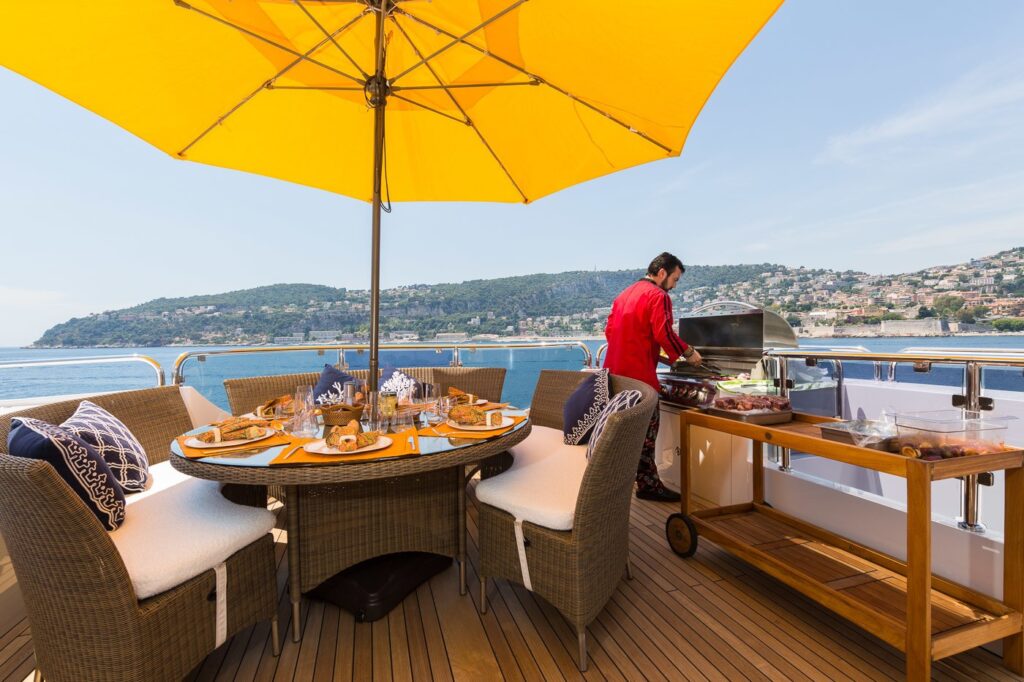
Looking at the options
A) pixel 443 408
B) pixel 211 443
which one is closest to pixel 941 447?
pixel 443 408

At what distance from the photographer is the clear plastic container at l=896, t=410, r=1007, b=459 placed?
1.57 metres

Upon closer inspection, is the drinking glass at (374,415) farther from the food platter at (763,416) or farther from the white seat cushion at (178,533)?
the food platter at (763,416)

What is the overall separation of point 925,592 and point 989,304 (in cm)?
879

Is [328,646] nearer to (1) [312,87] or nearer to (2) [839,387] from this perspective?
(1) [312,87]

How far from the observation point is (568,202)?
33.0m

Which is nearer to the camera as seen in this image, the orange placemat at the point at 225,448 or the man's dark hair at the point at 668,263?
the orange placemat at the point at 225,448

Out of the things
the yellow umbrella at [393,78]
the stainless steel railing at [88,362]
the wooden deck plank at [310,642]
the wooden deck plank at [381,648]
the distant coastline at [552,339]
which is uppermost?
the yellow umbrella at [393,78]

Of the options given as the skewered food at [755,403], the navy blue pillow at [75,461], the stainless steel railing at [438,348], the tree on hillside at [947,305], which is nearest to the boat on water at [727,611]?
the skewered food at [755,403]

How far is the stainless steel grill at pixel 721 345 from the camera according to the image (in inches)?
116

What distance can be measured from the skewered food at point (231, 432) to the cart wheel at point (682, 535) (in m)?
2.16

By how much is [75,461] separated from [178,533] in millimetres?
409

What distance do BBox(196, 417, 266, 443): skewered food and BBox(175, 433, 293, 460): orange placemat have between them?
0.17ft

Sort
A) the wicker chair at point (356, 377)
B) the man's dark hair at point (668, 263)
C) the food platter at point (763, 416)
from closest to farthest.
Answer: the food platter at point (763, 416) → the wicker chair at point (356, 377) → the man's dark hair at point (668, 263)

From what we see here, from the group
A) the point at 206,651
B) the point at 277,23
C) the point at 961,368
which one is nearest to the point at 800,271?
the point at 961,368
